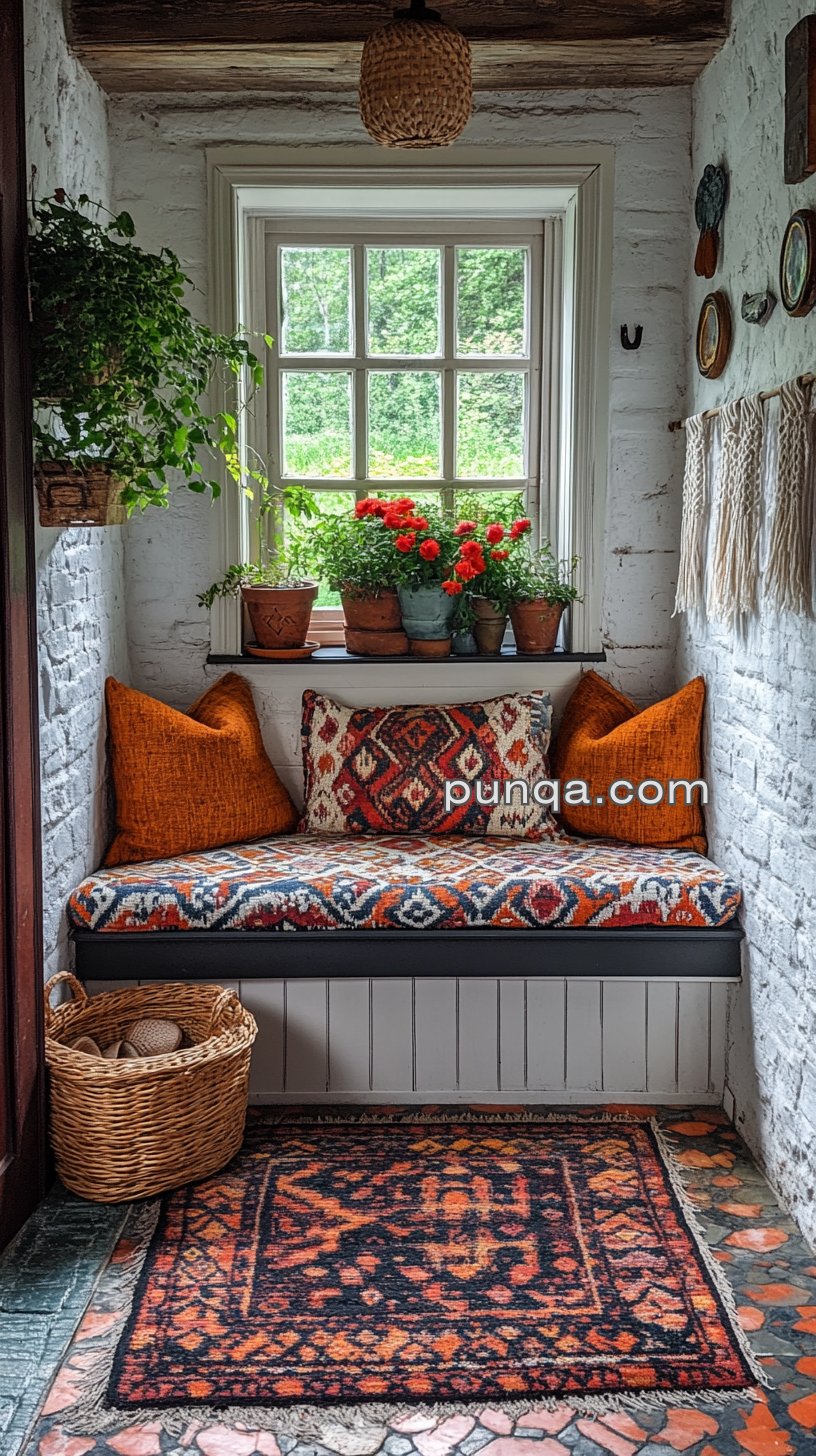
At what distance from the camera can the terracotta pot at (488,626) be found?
4047 mm

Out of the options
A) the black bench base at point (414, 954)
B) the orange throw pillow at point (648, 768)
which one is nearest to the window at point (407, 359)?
the orange throw pillow at point (648, 768)

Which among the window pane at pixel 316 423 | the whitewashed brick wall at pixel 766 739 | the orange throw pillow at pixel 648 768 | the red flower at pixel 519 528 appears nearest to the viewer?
the whitewashed brick wall at pixel 766 739

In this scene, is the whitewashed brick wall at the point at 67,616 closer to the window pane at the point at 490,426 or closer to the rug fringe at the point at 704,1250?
the window pane at the point at 490,426

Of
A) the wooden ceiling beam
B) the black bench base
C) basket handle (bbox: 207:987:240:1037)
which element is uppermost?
the wooden ceiling beam

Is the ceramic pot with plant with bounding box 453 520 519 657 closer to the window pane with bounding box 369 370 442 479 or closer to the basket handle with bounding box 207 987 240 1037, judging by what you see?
the window pane with bounding box 369 370 442 479

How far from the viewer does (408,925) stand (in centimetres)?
342

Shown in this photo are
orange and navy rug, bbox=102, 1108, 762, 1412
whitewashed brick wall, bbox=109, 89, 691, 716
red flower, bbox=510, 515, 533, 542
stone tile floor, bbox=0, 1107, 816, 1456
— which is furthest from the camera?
red flower, bbox=510, 515, 533, 542

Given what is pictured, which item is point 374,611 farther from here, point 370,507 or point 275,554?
point 275,554

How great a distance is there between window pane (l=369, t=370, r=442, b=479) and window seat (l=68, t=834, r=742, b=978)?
1.46m

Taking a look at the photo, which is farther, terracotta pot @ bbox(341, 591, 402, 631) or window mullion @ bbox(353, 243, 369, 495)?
window mullion @ bbox(353, 243, 369, 495)

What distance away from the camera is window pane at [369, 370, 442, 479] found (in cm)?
428

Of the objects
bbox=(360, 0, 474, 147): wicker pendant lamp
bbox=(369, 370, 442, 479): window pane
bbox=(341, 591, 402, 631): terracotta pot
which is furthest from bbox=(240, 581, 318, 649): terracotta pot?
bbox=(360, 0, 474, 147): wicker pendant lamp

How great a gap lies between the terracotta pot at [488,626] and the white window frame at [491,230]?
0.22 metres

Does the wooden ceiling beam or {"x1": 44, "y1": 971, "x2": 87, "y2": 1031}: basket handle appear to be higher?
the wooden ceiling beam
